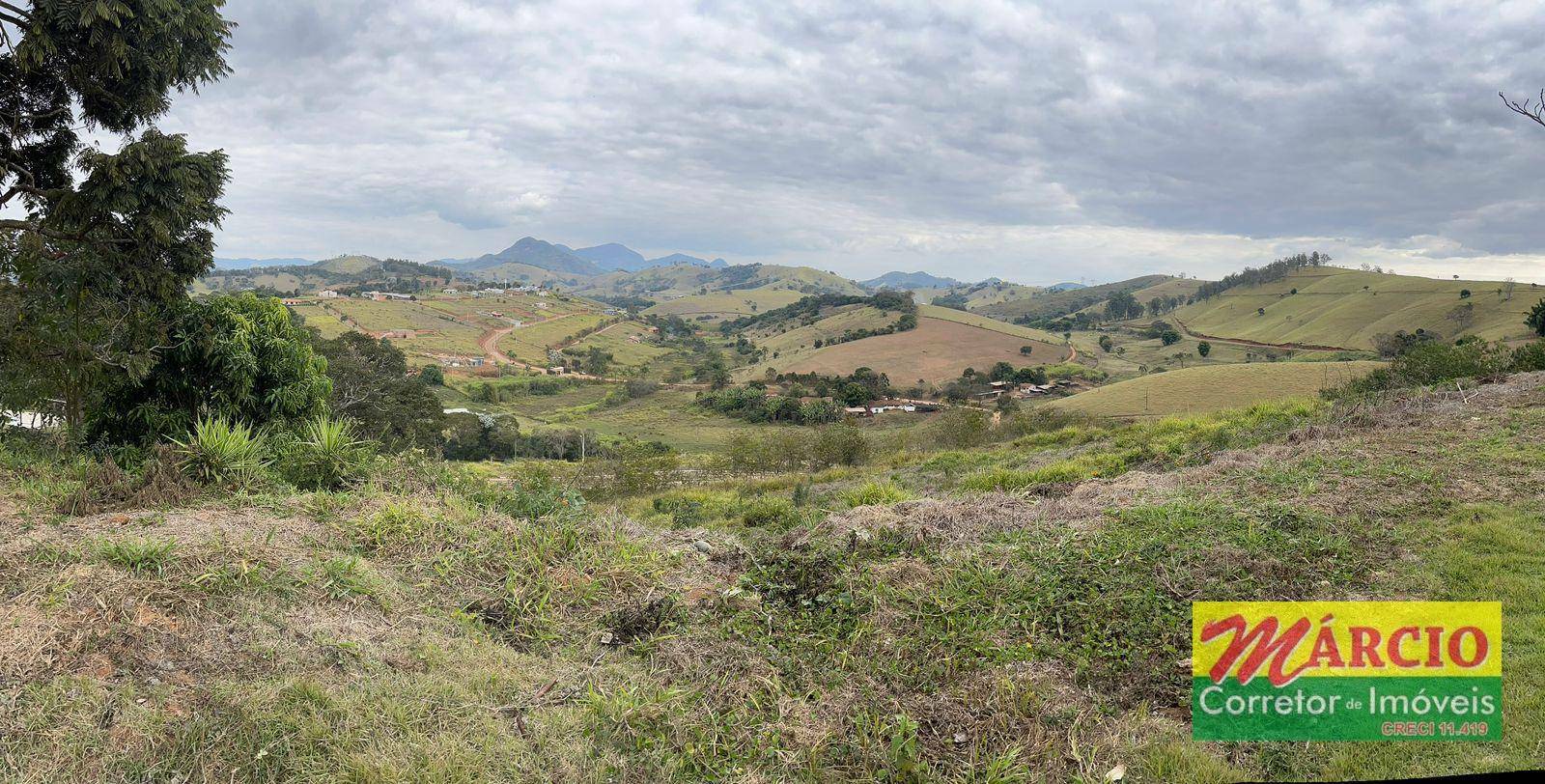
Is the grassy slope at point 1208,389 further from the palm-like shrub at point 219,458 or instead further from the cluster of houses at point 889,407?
the palm-like shrub at point 219,458

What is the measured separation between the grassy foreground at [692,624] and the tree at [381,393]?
72.9 feet

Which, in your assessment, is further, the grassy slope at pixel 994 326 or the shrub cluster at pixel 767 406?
the grassy slope at pixel 994 326

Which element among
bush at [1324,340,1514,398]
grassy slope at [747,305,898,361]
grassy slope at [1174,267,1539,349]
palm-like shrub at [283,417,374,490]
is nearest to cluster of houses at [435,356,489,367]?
grassy slope at [747,305,898,361]

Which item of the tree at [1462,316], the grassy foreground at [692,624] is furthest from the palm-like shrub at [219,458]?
the tree at [1462,316]

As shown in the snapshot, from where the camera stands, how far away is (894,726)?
4027 millimetres

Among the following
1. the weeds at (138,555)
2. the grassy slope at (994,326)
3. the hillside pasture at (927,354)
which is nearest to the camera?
the weeds at (138,555)

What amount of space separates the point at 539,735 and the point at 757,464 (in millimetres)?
25567

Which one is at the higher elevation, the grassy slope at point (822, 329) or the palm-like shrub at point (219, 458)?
the grassy slope at point (822, 329)

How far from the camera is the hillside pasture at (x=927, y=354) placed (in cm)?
7706

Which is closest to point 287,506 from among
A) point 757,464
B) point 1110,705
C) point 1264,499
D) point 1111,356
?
point 1110,705

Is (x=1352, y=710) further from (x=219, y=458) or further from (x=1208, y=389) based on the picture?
(x=1208, y=389)

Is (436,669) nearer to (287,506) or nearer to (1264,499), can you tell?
(287,506)

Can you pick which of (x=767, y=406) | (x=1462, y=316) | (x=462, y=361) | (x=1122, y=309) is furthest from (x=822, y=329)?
(x=1462, y=316)

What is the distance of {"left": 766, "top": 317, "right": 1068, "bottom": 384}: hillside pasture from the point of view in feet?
253
